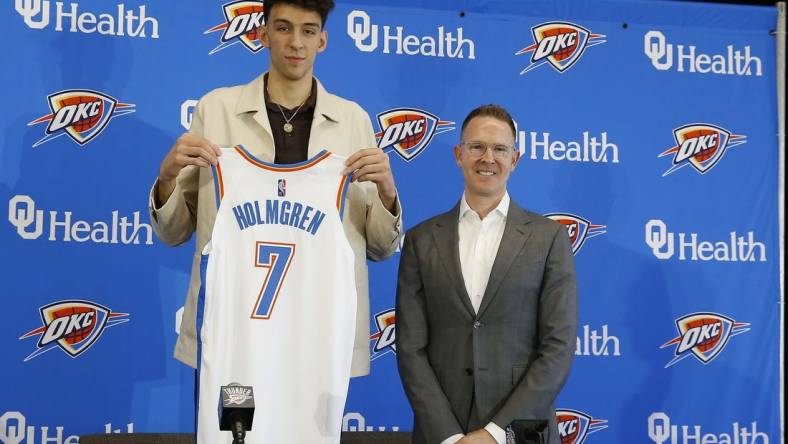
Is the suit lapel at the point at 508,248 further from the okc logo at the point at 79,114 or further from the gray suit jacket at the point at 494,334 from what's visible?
the okc logo at the point at 79,114

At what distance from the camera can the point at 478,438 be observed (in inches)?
101

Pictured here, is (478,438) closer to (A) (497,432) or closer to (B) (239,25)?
(A) (497,432)

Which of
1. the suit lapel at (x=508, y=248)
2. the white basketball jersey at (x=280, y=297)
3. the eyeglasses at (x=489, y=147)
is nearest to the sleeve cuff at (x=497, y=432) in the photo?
the suit lapel at (x=508, y=248)

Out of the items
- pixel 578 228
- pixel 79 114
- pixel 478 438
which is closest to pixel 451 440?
pixel 478 438

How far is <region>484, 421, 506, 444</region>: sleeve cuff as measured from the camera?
8.40 ft

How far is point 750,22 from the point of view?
14.7ft

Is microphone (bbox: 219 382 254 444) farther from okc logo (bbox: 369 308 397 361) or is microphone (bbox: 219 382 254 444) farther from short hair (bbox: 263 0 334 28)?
okc logo (bbox: 369 308 397 361)

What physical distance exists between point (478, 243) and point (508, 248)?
0.13 m

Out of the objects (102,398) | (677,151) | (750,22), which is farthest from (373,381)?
(750,22)

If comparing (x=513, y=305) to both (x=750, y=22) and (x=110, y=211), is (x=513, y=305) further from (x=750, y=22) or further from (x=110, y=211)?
(x=750, y=22)

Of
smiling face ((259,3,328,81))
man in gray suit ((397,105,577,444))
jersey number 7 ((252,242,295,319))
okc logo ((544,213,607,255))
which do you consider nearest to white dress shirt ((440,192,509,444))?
man in gray suit ((397,105,577,444))

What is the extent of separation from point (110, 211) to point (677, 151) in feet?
8.73

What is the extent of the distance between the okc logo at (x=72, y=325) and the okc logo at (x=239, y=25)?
1256mm

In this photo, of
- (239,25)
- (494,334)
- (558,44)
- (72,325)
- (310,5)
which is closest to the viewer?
(494,334)
